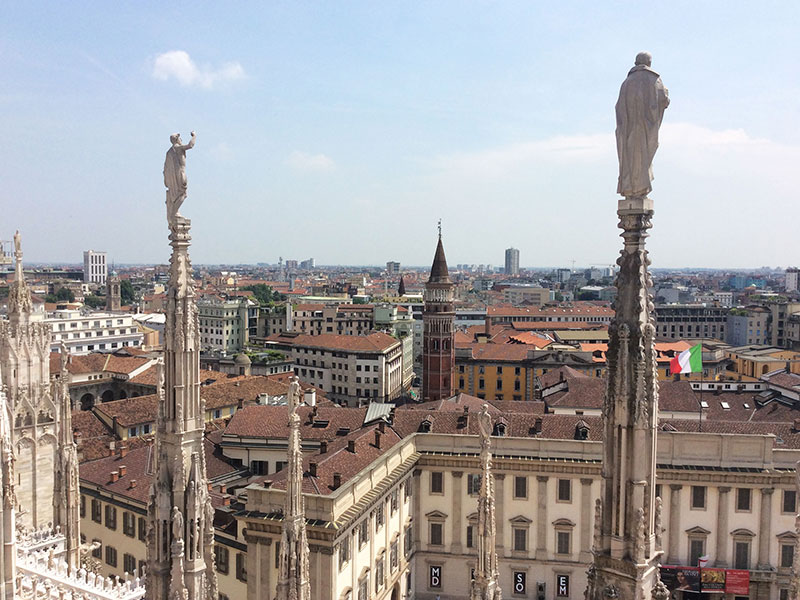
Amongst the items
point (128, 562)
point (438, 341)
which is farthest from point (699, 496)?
point (438, 341)

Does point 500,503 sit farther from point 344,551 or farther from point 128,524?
point 128,524

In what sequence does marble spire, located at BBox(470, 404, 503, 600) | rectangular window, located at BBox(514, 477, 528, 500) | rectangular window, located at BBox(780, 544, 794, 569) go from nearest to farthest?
marble spire, located at BBox(470, 404, 503, 600) < rectangular window, located at BBox(780, 544, 794, 569) < rectangular window, located at BBox(514, 477, 528, 500)

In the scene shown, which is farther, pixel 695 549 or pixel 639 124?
pixel 695 549

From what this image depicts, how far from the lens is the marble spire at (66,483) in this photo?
17.9 m

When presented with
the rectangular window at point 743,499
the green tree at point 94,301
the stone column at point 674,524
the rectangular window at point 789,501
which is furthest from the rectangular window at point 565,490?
the green tree at point 94,301

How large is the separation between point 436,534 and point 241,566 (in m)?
10.7

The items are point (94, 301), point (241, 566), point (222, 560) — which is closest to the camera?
point (241, 566)

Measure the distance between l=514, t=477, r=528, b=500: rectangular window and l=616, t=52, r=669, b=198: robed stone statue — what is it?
2857 centimetres

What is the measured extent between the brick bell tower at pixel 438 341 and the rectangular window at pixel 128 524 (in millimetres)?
33710

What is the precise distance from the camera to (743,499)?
31.5 m

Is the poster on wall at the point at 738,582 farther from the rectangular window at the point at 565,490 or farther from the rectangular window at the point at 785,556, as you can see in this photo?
the rectangular window at the point at 565,490

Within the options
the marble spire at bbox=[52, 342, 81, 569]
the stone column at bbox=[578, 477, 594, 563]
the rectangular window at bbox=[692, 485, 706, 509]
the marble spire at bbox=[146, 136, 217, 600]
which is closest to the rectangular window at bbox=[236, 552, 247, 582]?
the marble spire at bbox=[52, 342, 81, 569]

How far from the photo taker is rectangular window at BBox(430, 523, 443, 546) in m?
33.9

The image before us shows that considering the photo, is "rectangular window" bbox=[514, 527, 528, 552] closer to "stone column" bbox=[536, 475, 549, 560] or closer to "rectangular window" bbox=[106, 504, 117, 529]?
"stone column" bbox=[536, 475, 549, 560]
